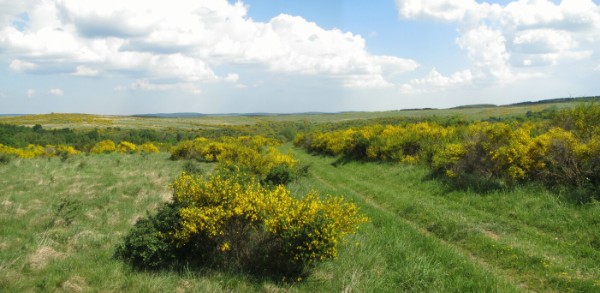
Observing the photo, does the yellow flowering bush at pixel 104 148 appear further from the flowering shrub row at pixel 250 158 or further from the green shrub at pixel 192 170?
the green shrub at pixel 192 170

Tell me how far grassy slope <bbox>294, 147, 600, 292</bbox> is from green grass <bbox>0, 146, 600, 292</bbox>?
2cm

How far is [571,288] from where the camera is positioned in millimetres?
5477

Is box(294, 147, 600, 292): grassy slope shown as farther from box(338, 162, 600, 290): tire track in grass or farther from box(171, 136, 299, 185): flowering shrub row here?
box(171, 136, 299, 185): flowering shrub row

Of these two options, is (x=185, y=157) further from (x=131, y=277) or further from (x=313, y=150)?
(x=131, y=277)

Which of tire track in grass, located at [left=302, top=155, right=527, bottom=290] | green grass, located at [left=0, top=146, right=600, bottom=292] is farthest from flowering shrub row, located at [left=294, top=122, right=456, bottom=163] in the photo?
green grass, located at [left=0, top=146, right=600, bottom=292]

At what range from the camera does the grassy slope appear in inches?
229

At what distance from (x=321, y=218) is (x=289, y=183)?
30.8 ft

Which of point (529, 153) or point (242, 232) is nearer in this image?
point (242, 232)

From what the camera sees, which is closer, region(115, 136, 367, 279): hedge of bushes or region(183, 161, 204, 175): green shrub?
region(115, 136, 367, 279): hedge of bushes

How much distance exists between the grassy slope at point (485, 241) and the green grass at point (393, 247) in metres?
0.02

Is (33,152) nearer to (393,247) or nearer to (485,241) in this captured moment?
(393,247)

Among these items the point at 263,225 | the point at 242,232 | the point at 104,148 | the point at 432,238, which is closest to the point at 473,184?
the point at 432,238

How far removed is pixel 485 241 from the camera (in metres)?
7.44

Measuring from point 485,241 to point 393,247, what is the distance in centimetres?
194
